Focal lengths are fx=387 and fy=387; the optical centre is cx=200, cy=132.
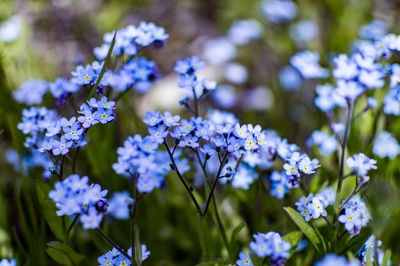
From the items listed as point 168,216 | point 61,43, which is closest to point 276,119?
point 168,216

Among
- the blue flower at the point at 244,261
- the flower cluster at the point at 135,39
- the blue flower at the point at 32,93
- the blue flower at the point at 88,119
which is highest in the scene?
the blue flower at the point at 32,93

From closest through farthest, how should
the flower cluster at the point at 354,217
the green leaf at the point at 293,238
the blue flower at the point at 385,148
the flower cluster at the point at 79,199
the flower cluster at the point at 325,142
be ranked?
the flower cluster at the point at 79,199, the flower cluster at the point at 354,217, the green leaf at the point at 293,238, the blue flower at the point at 385,148, the flower cluster at the point at 325,142

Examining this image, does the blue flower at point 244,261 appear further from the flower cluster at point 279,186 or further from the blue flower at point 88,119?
the blue flower at point 88,119

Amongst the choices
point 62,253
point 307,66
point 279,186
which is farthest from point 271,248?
point 307,66

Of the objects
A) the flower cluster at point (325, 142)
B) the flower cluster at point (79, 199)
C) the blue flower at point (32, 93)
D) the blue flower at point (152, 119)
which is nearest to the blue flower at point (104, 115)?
the blue flower at point (152, 119)

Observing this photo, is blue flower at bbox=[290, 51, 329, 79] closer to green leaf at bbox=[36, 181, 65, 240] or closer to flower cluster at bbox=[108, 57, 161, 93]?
flower cluster at bbox=[108, 57, 161, 93]

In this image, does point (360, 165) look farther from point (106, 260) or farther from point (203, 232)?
point (106, 260)
